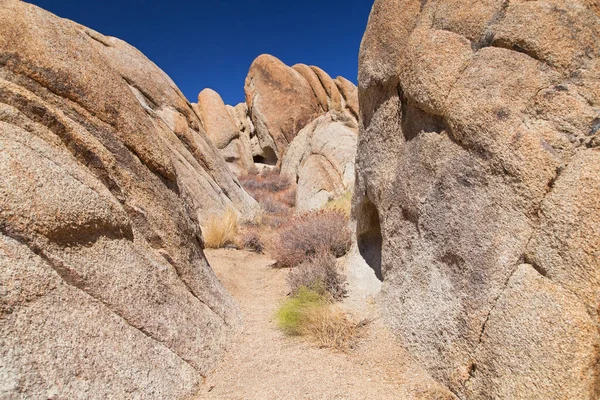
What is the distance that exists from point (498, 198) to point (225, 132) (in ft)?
71.9

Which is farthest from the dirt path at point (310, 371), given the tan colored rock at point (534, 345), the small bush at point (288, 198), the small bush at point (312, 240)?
the small bush at point (288, 198)

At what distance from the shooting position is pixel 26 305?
1.98 meters

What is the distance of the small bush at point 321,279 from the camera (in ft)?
14.0

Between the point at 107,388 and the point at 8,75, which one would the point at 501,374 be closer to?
the point at 107,388

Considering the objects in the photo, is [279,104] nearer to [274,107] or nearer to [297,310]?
[274,107]

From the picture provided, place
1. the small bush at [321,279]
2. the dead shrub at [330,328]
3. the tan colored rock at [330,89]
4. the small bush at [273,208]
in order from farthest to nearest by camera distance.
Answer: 1. the tan colored rock at [330,89]
2. the small bush at [273,208]
3. the small bush at [321,279]
4. the dead shrub at [330,328]

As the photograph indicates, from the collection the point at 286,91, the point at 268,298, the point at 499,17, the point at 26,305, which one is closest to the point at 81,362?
the point at 26,305

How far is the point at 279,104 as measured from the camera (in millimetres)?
23125

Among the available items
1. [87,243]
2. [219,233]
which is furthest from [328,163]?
[87,243]

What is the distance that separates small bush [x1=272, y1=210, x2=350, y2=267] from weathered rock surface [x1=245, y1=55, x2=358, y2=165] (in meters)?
16.5

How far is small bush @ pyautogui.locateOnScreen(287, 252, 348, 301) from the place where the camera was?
4278 millimetres

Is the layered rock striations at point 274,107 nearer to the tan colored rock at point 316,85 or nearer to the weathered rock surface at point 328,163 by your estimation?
the tan colored rock at point 316,85

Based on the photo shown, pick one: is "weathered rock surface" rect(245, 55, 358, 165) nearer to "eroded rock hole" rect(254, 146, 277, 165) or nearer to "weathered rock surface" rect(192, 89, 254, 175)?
"eroded rock hole" rect(254, 146, 277, 165)

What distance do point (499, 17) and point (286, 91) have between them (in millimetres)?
20984
